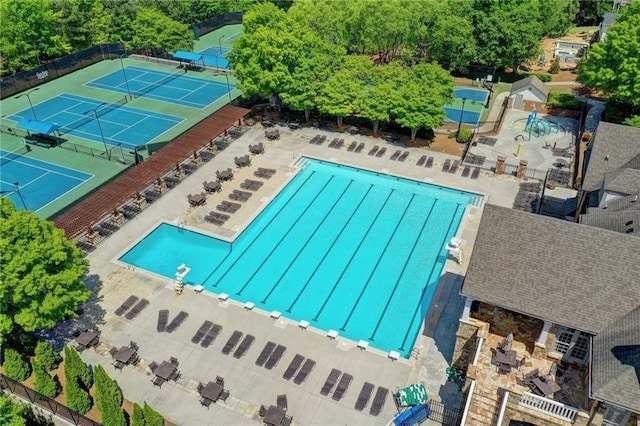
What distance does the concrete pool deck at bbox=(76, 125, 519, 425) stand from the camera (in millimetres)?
25141

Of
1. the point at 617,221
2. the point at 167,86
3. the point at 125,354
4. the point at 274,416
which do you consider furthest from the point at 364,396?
the point at 167,86

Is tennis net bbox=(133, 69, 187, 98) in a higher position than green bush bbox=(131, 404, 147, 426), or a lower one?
higher

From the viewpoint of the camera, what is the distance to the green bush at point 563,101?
52.6 meters

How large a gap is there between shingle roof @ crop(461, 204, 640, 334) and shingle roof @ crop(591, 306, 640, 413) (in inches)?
21.4

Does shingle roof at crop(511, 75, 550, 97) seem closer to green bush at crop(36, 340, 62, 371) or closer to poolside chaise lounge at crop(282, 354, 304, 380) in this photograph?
poolside chaise lounge at crop(282, 354, 304, 380)

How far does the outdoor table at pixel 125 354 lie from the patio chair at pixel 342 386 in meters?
11.8

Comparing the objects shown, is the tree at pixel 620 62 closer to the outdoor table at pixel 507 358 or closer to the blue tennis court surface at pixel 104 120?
the outdoor table at pixel 507 358

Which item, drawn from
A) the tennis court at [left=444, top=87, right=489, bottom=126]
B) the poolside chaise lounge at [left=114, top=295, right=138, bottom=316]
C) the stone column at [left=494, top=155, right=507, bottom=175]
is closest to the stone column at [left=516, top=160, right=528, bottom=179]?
the stone column at [left=494, top=155, right=507, bottom=175]

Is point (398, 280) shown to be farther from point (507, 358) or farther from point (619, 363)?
point (619, 363)

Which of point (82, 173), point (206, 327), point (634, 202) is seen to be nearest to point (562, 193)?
point (634, 202)

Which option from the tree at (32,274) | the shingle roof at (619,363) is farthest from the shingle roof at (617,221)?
the tree at (32,274)

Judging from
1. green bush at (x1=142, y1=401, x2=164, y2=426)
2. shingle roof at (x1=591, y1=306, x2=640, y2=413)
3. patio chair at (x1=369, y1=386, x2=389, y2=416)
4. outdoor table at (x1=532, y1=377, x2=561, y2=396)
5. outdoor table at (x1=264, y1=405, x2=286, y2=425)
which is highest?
shingle roof at (x1=591, y1=306, x2=640, y2=413)

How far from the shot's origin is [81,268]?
90.9 ft

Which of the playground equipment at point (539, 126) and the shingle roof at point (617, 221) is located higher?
the shingle roof at point (617, 221)
